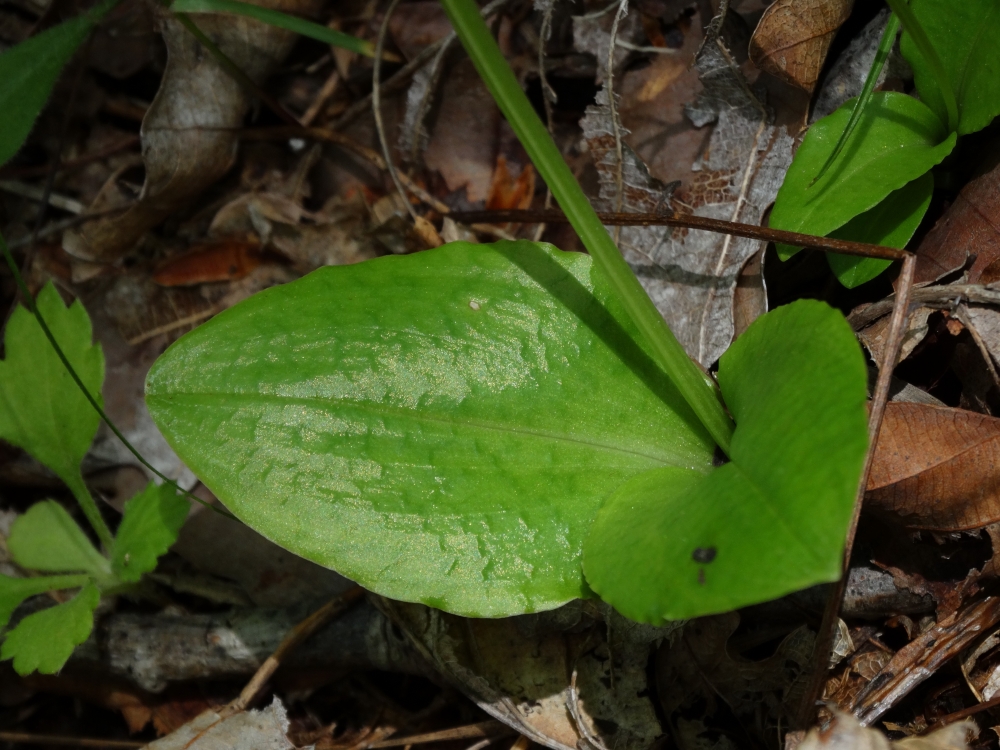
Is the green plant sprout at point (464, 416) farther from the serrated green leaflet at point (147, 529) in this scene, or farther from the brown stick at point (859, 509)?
the serrated green leaflet at point (147, 529)

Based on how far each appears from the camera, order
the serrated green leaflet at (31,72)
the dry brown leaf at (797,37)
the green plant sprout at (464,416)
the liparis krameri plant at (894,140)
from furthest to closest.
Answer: the serrated green leaflet at (31,72) < the dry brown leaf at (797,37) < the liparis krameri plant at (894,140) < the green plant sprout at (464,416)

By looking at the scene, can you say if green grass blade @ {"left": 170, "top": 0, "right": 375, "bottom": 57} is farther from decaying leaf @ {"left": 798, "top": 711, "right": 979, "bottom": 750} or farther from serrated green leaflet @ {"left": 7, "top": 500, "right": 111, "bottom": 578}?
decaying leaf @ {"left": 798, "top": 711, "right": 979, "bottom": 750}

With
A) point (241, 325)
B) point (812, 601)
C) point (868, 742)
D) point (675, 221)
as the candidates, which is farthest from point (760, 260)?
point (241, 325)

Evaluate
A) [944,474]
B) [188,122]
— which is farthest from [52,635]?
[944,474]

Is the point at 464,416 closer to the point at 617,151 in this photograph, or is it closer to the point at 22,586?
the point at 617,151

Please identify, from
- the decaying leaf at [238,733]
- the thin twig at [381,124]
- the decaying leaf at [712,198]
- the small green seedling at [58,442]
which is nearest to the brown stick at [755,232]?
the decaying leaf at [712,198]

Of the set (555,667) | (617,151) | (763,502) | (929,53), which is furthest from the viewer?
(617,151)

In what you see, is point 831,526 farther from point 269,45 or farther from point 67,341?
point 269,45
